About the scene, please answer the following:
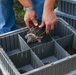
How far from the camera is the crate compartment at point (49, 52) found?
175 centimetres

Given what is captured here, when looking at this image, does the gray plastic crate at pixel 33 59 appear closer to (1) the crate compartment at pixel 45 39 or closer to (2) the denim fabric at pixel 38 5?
(1) the crate compartment at pixel 45 39

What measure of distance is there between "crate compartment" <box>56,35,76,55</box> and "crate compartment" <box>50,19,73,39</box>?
0.06 meters

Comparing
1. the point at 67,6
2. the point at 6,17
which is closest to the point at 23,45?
the point at 6,17

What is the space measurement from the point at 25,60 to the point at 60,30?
0.41 meters

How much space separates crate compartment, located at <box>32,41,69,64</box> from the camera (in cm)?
175

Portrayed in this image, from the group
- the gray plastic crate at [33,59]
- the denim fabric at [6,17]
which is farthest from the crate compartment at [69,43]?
the denim fabric at [6,17]

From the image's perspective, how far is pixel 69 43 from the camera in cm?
190

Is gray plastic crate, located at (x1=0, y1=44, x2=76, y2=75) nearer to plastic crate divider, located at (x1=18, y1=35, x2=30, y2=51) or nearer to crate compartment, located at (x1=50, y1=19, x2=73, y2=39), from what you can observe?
plastic crate divider, located at (x1=18, y1=35, x2=30, y2=51)

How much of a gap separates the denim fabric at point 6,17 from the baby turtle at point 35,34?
42 cm

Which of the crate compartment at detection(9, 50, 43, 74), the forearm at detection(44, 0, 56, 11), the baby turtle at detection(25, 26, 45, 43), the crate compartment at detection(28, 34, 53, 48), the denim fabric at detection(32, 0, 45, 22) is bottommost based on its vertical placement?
the crate compartment at detection(9, 50, 43, 74)

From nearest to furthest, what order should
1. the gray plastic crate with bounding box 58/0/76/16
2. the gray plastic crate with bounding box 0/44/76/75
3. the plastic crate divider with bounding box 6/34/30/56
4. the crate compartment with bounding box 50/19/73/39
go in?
the gray plastic crate with bounding box 0/44/76/75 < the plastic crate divider with bounding box 6/34/30/56 < the crate compartment with bounding box 50/19/73/39 < the gray plastic crate with bounding box 58/0/76/16

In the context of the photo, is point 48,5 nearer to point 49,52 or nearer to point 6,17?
point 49,52

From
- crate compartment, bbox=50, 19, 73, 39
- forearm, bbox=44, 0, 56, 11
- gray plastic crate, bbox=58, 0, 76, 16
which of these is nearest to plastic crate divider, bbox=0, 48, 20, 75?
forearm, bbox=44, 0, 56, 11

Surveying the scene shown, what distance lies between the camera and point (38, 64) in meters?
1.66
